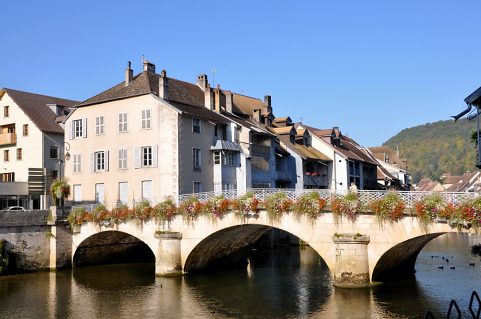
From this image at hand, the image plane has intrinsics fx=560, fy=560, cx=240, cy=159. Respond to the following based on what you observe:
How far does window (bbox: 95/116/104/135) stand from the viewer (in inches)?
1741

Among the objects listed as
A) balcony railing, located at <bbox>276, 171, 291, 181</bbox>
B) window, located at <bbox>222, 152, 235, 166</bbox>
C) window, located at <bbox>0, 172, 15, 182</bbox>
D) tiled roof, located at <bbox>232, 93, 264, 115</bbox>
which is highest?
tiled roof, located at <bbox>232, 93, 264, 115</bbox>

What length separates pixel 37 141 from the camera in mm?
50281

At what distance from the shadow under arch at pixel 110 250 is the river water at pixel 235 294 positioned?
148cm

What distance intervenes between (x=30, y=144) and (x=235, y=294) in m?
30.5

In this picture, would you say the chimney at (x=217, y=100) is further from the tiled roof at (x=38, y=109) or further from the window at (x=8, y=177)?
the window at (x=8, y=177)

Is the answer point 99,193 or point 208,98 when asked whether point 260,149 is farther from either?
point 99,193

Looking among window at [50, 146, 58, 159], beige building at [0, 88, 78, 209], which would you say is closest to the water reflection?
beige building at [0, 88, 78, 209]

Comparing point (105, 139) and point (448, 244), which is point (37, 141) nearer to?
point (105, 139)

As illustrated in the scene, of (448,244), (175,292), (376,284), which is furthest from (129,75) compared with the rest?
(448,244)

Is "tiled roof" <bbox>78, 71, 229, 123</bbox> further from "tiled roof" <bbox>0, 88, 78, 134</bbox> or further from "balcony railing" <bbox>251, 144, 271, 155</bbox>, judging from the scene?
"tiled roof" <bbox>0, 88, 78, 134</bbox>

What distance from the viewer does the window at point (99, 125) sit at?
44219mm

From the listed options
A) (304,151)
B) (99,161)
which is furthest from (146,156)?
(304,151)

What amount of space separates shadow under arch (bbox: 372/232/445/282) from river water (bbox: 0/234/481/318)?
2.17ft

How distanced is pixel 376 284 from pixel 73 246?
21683 mm
